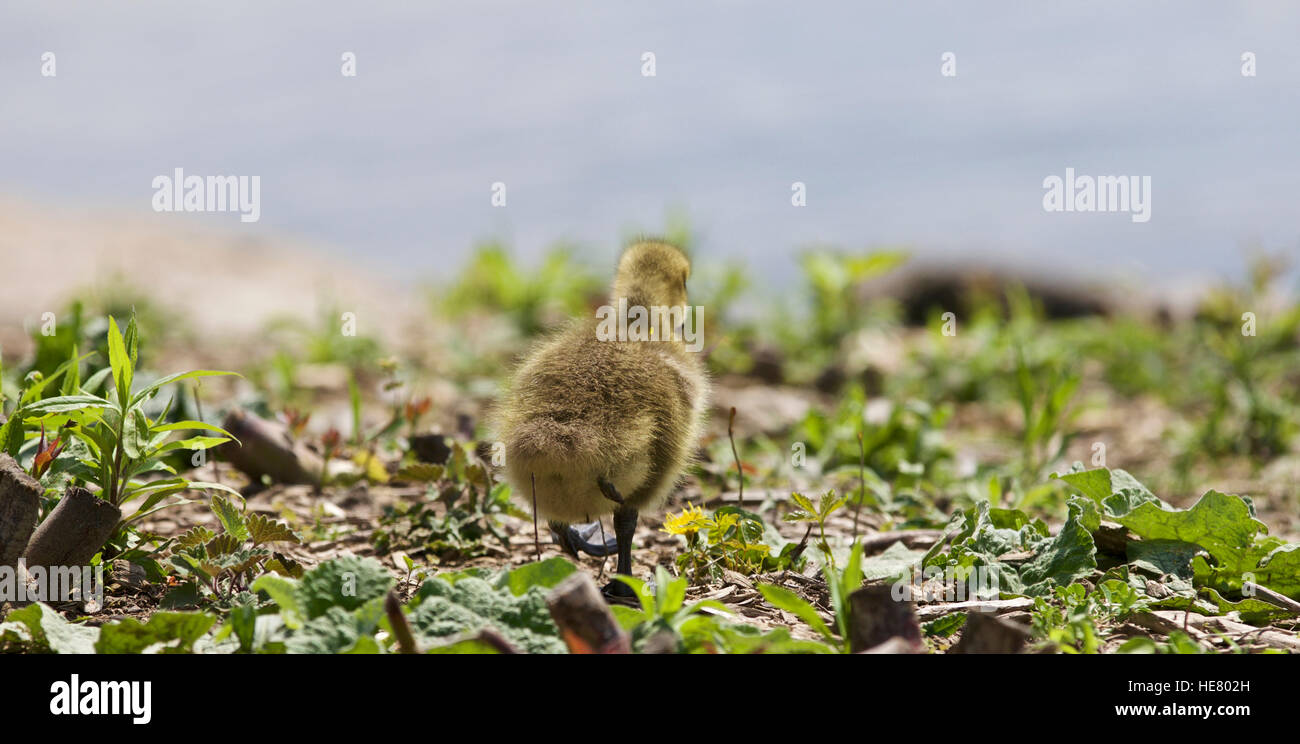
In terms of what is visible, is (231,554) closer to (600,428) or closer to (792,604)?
(600,428)

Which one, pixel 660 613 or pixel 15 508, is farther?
pixel 15 508

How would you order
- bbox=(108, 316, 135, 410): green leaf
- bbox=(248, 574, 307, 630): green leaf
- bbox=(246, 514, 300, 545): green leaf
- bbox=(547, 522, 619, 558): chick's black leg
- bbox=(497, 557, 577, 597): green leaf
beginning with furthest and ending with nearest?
bbox=(547, 522, 619, 558): chick's black leg, bbox=(246, 514, 300, 545): green leaf, bbox=(108, 316, 135, 410): green leaf, bbox=(497, 557, 577, 597): green leaf, bbox=(248, 574, 307, 630): green leaf

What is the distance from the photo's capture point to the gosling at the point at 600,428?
11.7 ft

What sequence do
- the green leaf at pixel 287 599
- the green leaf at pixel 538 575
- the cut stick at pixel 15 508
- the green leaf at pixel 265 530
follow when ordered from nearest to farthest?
the green leaf at pixel 287 599, the green leaf at pixel 538 575, the cut stick at pixel 15 508, the green leaf at pixel 265 530

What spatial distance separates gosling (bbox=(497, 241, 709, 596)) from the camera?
3.57 meters

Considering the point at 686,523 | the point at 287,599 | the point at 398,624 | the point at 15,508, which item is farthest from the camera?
the point at 686,523

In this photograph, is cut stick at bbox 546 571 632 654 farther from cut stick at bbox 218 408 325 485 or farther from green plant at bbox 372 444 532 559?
cut stick at bbox 218 408 325 485

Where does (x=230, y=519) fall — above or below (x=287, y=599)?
above

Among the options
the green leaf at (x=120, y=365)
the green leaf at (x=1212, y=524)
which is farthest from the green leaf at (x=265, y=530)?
the green leaf at (x=1212, y=524)

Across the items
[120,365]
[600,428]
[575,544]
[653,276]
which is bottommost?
[575,544]

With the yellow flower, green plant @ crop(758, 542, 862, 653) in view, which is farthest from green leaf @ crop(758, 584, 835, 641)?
the yellow flower

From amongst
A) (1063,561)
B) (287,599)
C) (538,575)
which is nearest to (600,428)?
(538,575)

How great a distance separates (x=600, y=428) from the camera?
12.0 feet

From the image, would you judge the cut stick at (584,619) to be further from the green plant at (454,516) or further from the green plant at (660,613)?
the green plant at (454,516)
